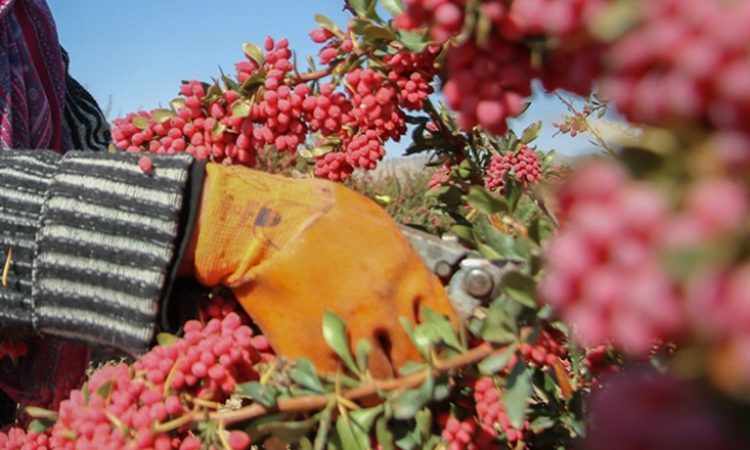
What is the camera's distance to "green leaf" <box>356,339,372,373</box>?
0.95 meters

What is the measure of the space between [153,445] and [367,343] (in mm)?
297

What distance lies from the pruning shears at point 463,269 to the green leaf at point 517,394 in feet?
0.41

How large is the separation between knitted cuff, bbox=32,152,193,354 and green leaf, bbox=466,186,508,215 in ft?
1.41

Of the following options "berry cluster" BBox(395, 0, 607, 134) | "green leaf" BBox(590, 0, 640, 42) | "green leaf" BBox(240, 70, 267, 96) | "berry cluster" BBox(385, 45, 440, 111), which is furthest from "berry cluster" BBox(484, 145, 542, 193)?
"green leaf" BBox(590, 0, 640, 42)

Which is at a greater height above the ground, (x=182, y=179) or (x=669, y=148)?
(x=182, y=179)

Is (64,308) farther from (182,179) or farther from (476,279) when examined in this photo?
(476,279)

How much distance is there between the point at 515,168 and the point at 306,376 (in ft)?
4.59

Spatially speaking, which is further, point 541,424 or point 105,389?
point 541,424

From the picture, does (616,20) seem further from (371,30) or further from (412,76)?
(412,76)

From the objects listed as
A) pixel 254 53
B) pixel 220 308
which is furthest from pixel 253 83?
pixel 220 308

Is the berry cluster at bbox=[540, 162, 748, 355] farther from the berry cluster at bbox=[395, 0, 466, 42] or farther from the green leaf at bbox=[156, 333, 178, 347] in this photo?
the green leaf at bbox=[156, 333, 178, 347]

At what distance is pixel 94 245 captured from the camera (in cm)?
116

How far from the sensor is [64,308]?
1178 millimetres

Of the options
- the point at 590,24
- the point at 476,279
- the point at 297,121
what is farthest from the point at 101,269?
the point at 590,24
